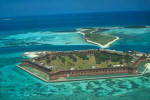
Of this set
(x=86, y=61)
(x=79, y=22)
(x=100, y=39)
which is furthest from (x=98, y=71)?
(x=79, y=22)

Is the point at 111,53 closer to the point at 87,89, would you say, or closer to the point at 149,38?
the point at 87,89

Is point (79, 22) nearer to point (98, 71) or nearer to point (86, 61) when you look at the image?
point (86, 61)

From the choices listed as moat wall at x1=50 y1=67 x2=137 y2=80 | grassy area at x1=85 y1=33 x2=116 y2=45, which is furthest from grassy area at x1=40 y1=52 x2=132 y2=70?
grassy area at x1=85 y1=33 x2=116 y2=45

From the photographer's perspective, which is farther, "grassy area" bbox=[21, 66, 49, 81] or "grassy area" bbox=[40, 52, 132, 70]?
"grassy area" bbox=[40, 52, 132, 70]

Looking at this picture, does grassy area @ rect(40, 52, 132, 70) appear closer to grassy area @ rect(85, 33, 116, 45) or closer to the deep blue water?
grassy area @ rect(85, 33, 116, 45)

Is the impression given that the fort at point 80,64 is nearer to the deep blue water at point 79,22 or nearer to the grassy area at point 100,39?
the grassy area at point 100,39

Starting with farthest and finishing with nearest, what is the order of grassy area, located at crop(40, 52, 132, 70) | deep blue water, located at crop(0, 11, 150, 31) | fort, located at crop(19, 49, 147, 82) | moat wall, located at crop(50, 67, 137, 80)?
deep blue water, located at crop(0, 11, 150, 31) < grassy area, located at crop(40, 52, 132, 70) < fort, located at crop(19, 49, 147, 82) < moat wall, located at crop(50, 67, 137, 80)

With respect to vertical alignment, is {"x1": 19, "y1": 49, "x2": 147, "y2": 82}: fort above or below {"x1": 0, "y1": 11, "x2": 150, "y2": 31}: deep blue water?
below

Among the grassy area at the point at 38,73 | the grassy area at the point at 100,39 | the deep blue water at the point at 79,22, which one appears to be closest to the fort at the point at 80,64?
the grassy area at the point at 38,73

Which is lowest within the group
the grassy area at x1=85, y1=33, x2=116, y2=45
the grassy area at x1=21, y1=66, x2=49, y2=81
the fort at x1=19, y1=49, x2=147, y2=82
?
the grassy area at x1=21, y1=66, x2=49, y2=81
